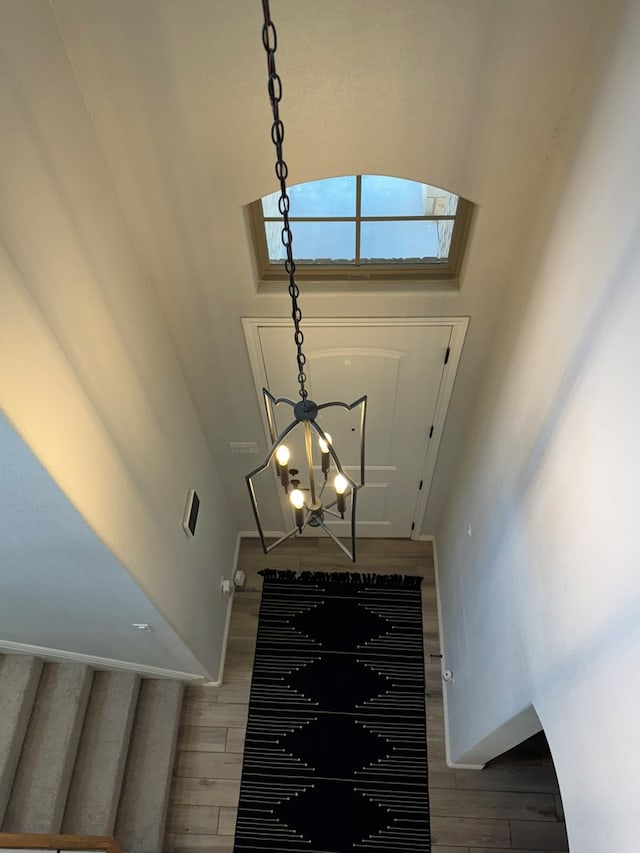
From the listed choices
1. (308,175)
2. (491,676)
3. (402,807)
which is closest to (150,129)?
(308,175)

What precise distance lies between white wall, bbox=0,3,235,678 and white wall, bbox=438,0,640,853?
1.43 m

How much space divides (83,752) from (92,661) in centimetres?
46

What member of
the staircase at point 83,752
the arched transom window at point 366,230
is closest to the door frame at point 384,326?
the arched transom window at point 366,230

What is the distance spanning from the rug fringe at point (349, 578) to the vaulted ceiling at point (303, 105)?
221cm

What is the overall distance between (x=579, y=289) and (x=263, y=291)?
1.28 metres

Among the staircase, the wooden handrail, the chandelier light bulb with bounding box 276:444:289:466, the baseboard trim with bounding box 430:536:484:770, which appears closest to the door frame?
the chandelier light bulb with bounding box 276:444:289:466

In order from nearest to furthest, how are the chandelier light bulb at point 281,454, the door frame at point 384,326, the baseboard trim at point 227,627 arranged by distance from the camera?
1. the chandelier light bulb at point 281,454
2. the door frame at point 384,326
3. the baseboard trim at point 227,627

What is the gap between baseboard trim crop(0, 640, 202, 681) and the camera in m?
3.06

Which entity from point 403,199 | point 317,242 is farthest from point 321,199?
point 403,199

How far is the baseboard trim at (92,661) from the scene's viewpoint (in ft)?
10.1

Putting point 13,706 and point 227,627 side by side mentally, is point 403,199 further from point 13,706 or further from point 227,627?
point 13,706

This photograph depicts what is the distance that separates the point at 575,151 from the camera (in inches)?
66.6

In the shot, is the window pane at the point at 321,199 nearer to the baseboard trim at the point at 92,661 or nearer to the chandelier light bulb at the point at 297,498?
the chandelier light bulb at the point at 297,498

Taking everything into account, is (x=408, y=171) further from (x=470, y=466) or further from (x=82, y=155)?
(x=470, y=466)
